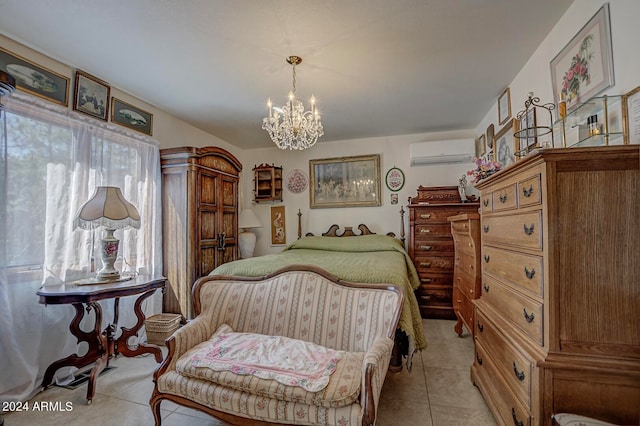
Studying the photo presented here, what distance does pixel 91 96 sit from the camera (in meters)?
2.44

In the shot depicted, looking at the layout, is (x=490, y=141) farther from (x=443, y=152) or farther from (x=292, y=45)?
(x=292, y=45)

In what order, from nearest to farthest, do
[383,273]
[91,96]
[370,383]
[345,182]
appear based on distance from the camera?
1. [370,383]
2. [383,273]
3. [91,96]
4. [345,182]

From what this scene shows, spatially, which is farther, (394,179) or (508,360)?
(394,179)

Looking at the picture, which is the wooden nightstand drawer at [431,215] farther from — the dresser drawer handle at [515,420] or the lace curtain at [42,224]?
the lace curtain at [42,224]

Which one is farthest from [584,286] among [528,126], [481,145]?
[481,145]

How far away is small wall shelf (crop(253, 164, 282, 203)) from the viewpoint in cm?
462

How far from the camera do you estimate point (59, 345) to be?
216cm

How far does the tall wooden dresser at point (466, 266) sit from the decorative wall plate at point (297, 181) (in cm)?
254

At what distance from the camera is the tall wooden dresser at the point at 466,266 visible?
7.60 ft

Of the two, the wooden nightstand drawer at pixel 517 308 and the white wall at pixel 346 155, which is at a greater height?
the white wall at pixel 346 155

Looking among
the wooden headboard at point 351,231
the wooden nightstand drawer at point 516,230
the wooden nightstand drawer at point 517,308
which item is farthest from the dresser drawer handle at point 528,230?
the wooden headboard at point 351,231

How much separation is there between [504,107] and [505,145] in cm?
39

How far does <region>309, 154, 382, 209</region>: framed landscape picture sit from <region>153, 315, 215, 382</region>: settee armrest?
9.78ft

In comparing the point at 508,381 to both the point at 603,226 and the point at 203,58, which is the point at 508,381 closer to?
the point at 603,226
